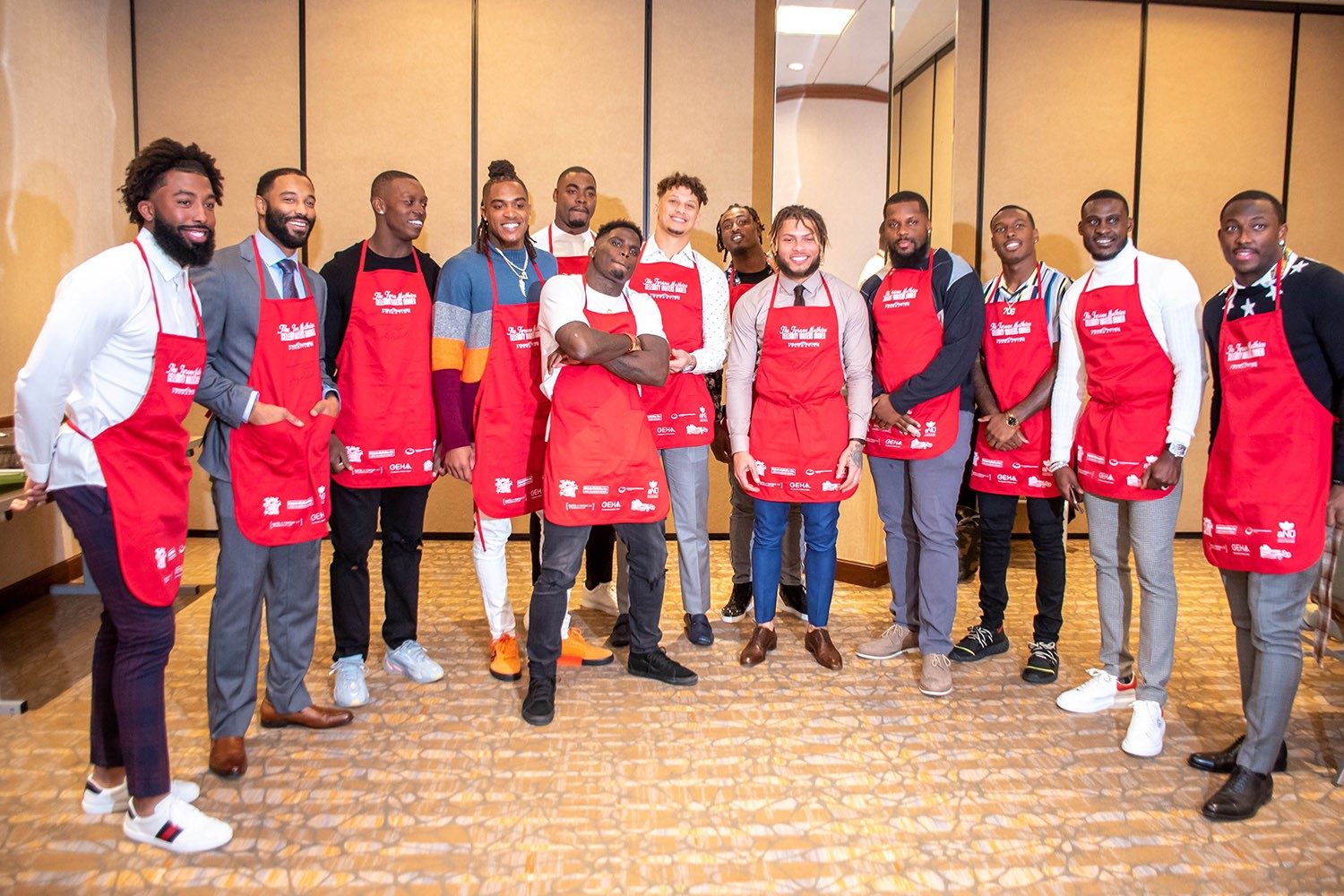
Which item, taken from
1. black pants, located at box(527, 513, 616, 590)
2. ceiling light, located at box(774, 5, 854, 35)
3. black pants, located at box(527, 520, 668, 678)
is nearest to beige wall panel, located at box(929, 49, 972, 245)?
ceiling light, located at box(774, 5, 854, 35)

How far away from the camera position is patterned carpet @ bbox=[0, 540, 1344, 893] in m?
2.06

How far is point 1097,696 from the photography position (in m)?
2.96

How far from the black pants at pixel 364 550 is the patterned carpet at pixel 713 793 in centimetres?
24

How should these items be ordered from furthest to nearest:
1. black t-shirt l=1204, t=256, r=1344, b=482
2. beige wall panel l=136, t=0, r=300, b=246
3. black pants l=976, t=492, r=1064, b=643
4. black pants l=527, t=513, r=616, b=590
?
beige wall panel l=136, t=0, r=300, b=246 < black pants l=527, t=513, r=616, b=590 < black pants l=976, t=492, r=1064, b=643 < black t-shirt l=1204, t=256, r=1344, b=482

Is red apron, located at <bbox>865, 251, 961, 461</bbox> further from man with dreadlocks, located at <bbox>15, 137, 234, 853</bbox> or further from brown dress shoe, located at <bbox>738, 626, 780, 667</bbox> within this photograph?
man with dreadlocks, located at <bbox>15, 137, 234, 853</bbox>

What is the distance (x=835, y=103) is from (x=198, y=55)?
3288mm

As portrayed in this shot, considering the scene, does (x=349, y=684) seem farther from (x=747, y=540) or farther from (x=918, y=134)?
(x=918, y=134)

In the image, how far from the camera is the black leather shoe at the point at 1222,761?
2553 millimetres

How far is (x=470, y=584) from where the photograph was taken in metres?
4.39

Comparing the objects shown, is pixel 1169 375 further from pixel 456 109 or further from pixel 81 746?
pixel 456 109

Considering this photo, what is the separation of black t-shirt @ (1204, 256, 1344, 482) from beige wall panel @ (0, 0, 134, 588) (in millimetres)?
4441

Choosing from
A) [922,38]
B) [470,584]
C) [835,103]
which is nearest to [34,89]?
[470,584]

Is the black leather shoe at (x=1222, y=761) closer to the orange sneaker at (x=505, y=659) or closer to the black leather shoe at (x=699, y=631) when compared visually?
the black leather shoe at (x=699, y=631)

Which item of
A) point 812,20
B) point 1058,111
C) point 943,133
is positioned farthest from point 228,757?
point 1058,111
